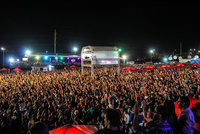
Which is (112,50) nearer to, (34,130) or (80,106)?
(80,106)

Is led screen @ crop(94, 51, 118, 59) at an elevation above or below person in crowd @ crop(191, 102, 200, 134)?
above

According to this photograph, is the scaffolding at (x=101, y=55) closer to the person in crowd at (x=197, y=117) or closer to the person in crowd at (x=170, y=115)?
the person in crowd at (x=197, y=117)

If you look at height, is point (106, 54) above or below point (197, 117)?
above

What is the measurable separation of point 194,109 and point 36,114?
19.8ft

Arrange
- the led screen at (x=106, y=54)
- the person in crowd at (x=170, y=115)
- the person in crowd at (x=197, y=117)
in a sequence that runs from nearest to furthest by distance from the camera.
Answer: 1. the person in crowd at (x=170, y=115)
2. the person in crowd at (x=197, y=117)
3. the led screen at (x=106, y=54)

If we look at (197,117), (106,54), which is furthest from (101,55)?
(197,117)

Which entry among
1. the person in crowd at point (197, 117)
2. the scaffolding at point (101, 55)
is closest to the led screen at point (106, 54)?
the scaffolding at point (101, 55)

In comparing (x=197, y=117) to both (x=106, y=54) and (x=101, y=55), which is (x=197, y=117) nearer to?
(x=101, y=55)

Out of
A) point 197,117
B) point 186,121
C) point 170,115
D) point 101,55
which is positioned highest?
point 101,55

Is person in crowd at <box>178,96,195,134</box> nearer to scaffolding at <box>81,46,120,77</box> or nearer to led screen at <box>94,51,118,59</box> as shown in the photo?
scaffolding at <box>81,46,120,77</box>

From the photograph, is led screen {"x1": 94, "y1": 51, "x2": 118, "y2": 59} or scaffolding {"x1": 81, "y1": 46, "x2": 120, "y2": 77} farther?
led screen {"x1": 94, "y1": 51, "x2": 118, "y2": 59}

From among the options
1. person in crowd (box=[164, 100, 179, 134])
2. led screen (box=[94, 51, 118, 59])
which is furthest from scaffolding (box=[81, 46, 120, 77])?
person in crowd (box=[164, 100, 179, 134])

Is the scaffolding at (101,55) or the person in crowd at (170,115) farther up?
the scaffolding at (101,55)

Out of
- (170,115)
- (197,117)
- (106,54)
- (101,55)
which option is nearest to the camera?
(170,115)
